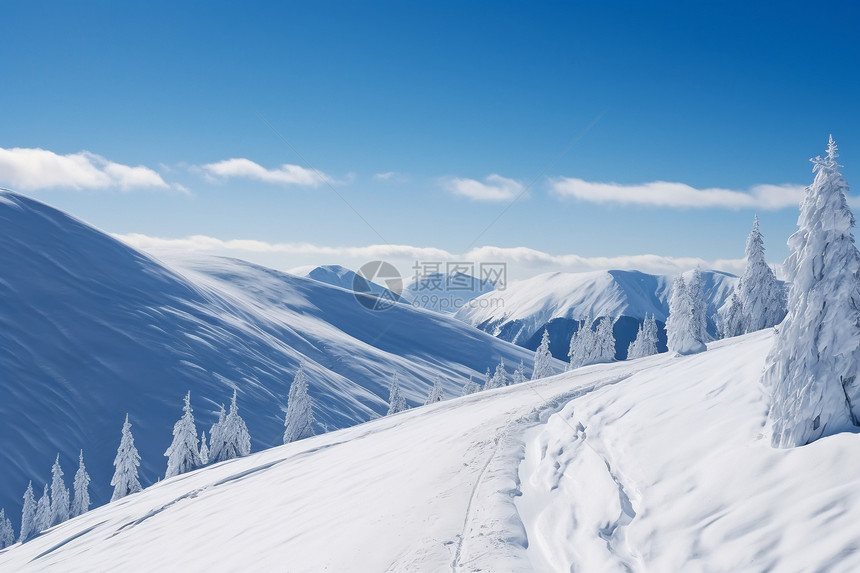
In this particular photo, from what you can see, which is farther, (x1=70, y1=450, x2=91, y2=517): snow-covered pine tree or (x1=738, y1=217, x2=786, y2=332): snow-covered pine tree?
(x1=70, y1=450, x2=91, y2=517): snow-covered pine tree

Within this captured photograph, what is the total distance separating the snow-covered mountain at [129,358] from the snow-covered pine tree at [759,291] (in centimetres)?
7642

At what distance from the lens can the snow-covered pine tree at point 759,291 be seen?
4634 centimetres

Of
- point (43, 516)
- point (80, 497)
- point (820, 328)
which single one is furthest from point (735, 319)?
point (43, 516)

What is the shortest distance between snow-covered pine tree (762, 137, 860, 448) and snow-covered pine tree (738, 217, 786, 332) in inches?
1743

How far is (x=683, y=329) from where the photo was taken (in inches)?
1310

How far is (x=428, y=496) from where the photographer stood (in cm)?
1194

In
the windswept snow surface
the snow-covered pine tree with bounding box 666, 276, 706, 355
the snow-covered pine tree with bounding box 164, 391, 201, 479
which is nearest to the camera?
the windswept snow surface

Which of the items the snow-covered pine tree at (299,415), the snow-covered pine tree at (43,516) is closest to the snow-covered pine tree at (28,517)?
the snow-covered pine tree at (43,516)

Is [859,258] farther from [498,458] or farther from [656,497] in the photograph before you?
[498,458]

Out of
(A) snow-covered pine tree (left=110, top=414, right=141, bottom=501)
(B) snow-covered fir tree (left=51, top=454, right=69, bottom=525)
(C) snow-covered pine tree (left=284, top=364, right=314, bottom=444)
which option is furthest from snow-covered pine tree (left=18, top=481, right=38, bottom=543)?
(C) snow-covered pine tree (left=284, top=364, right=314, bottom=444)

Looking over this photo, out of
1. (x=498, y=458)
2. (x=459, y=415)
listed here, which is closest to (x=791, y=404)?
(x=498, y=458)

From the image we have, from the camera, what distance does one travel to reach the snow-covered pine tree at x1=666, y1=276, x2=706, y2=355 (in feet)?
107

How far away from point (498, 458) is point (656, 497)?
18.1ft

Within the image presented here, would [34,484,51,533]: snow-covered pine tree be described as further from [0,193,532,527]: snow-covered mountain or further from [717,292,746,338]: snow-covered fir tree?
[717,292,746,338]: snow-covered fir tree
